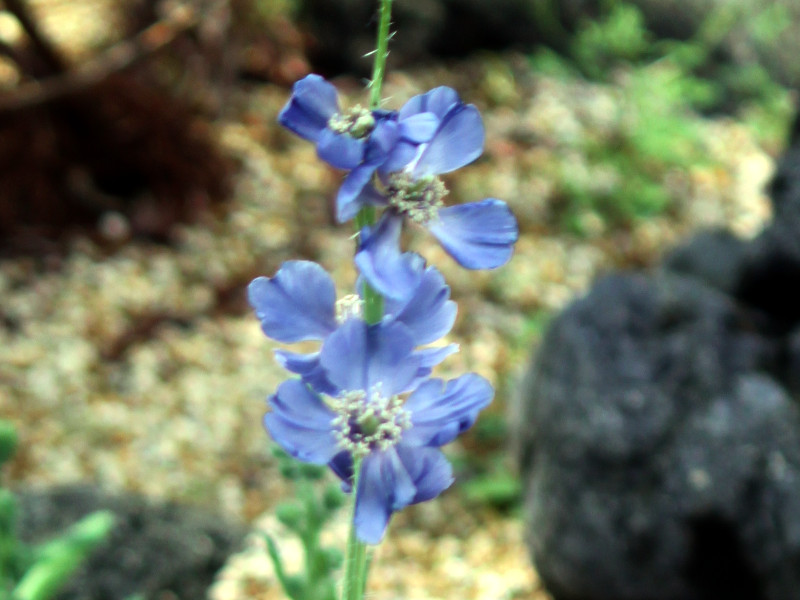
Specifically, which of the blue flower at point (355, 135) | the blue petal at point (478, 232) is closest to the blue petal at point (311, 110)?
the blue flower at point (355, 135)

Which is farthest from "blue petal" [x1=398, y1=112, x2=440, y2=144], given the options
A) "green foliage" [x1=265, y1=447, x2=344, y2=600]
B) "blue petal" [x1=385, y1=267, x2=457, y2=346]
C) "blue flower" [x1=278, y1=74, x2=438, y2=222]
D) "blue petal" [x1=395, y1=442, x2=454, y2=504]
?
"green foliage" [x1=265, y1=447, x2=344, y2=600]

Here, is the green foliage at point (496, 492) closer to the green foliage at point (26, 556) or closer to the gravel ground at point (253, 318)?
the gravel ground at point (253, 318)

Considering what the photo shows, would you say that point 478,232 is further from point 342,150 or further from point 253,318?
point 253,318

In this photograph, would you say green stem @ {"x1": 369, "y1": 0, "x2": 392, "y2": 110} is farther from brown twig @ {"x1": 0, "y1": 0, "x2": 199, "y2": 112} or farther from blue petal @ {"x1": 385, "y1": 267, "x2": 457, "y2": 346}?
brown twig @ {"x1": 0, "y1": 0, "x2": 199, "y2": 112}

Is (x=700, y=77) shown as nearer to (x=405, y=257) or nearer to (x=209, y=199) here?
(x=209, y=199)

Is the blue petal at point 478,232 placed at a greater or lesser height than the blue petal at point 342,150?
lesser

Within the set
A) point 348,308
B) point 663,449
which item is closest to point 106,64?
point 663,449

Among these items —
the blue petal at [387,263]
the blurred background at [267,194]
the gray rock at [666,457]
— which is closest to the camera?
the blue petal at [387,263]
